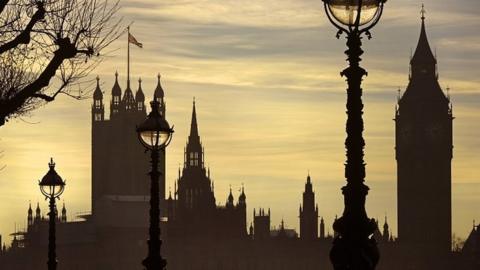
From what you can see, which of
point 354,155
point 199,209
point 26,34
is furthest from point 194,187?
point 354,155

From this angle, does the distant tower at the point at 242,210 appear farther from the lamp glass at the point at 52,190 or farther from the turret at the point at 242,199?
the lamp glass at the point at 52,190

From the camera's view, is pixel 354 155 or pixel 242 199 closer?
pixel 354 155

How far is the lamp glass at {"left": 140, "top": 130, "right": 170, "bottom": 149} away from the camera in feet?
94.9

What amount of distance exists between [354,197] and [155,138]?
26.0 ft

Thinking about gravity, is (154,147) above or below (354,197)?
above

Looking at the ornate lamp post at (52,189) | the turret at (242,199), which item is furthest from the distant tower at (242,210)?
the ornate lamp post at (52,189)

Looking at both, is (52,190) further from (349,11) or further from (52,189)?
(349,11)

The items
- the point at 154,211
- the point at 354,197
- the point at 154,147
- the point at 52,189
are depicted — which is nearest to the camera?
the point at 354,197

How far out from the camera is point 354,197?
70.4ft

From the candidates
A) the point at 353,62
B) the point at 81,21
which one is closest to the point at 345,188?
the point at 353,62

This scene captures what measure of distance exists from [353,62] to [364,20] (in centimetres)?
53

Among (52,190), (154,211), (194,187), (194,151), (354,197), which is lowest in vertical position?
(354,197)

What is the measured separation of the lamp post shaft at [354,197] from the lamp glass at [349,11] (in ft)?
0.66

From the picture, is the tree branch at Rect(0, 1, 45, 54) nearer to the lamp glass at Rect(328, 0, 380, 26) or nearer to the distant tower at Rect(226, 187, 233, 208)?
the lamp glass at Rect(328, 0, 380, 26)
